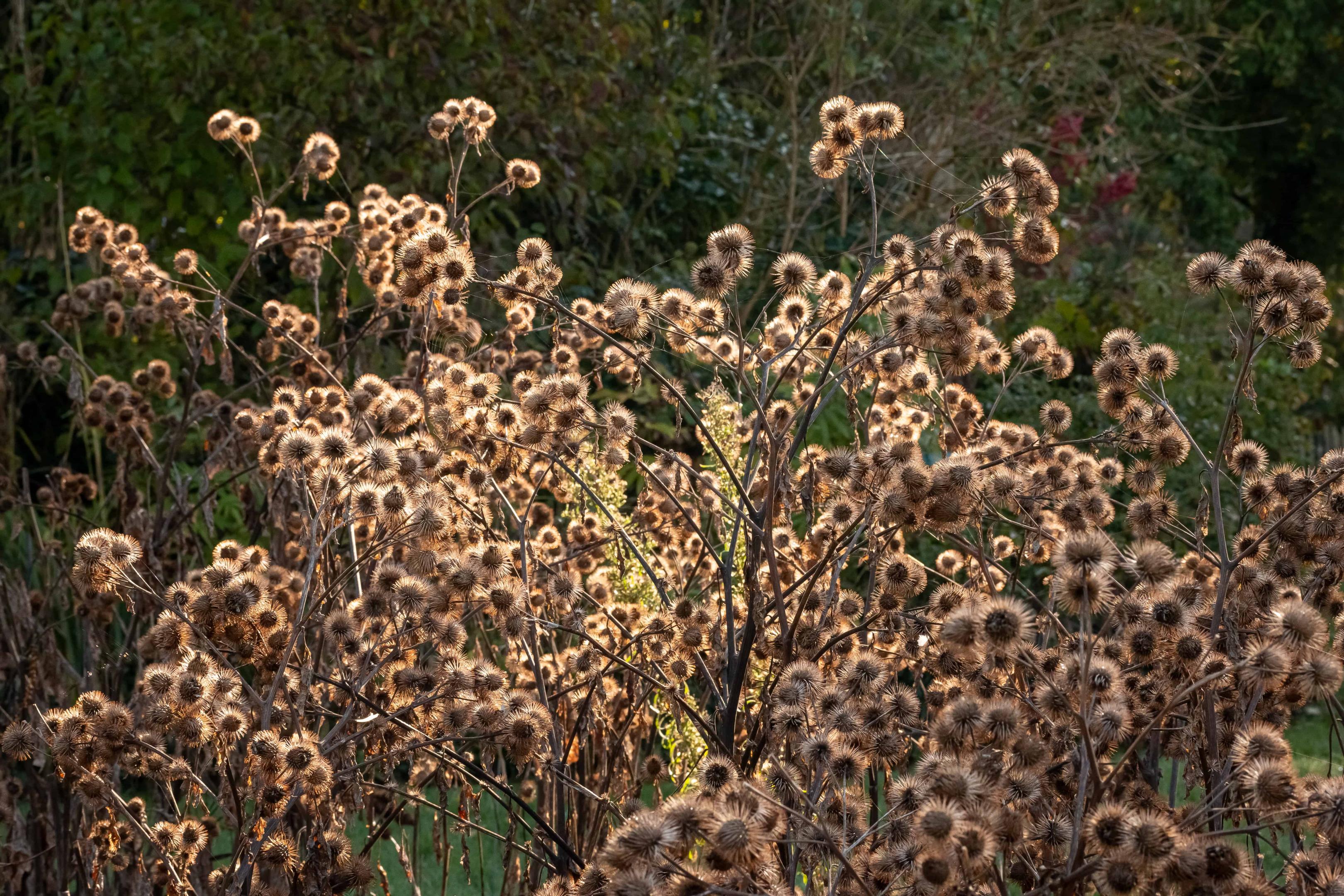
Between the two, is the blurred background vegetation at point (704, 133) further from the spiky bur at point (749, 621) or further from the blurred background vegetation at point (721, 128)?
the spiky bur at point (749, 621)

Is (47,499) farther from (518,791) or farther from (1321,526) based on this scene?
(1321,526)

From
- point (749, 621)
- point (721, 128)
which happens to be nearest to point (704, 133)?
point (721, 128)

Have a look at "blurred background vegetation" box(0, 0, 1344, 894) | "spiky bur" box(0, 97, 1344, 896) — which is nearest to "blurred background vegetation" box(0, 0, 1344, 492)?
"blurred background vegetation" box(0, 0, 1344, 894)

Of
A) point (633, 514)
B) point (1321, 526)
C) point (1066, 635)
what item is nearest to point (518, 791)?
point (633, 514)

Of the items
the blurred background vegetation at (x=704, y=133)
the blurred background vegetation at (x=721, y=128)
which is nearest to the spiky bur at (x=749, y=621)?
the blurred background vegetation at (x=704, y=133)

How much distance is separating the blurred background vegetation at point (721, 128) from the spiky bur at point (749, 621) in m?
1.79

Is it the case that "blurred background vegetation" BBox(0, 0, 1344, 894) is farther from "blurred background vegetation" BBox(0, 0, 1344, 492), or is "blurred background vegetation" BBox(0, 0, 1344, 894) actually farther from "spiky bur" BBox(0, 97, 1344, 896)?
"spiky bur" BBox(0, 97, 1344, 896)

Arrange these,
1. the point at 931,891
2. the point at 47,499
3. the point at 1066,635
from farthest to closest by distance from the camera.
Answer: the point at 47,499
the point at 1066,635
the point at 931,891

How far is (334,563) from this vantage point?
128 inches

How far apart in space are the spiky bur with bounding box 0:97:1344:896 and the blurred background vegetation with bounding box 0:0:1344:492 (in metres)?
1.79

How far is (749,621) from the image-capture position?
8.18 ft

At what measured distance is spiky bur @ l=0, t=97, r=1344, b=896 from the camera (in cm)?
199

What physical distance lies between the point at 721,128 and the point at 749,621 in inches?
297

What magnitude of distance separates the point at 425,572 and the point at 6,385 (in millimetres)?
3299
